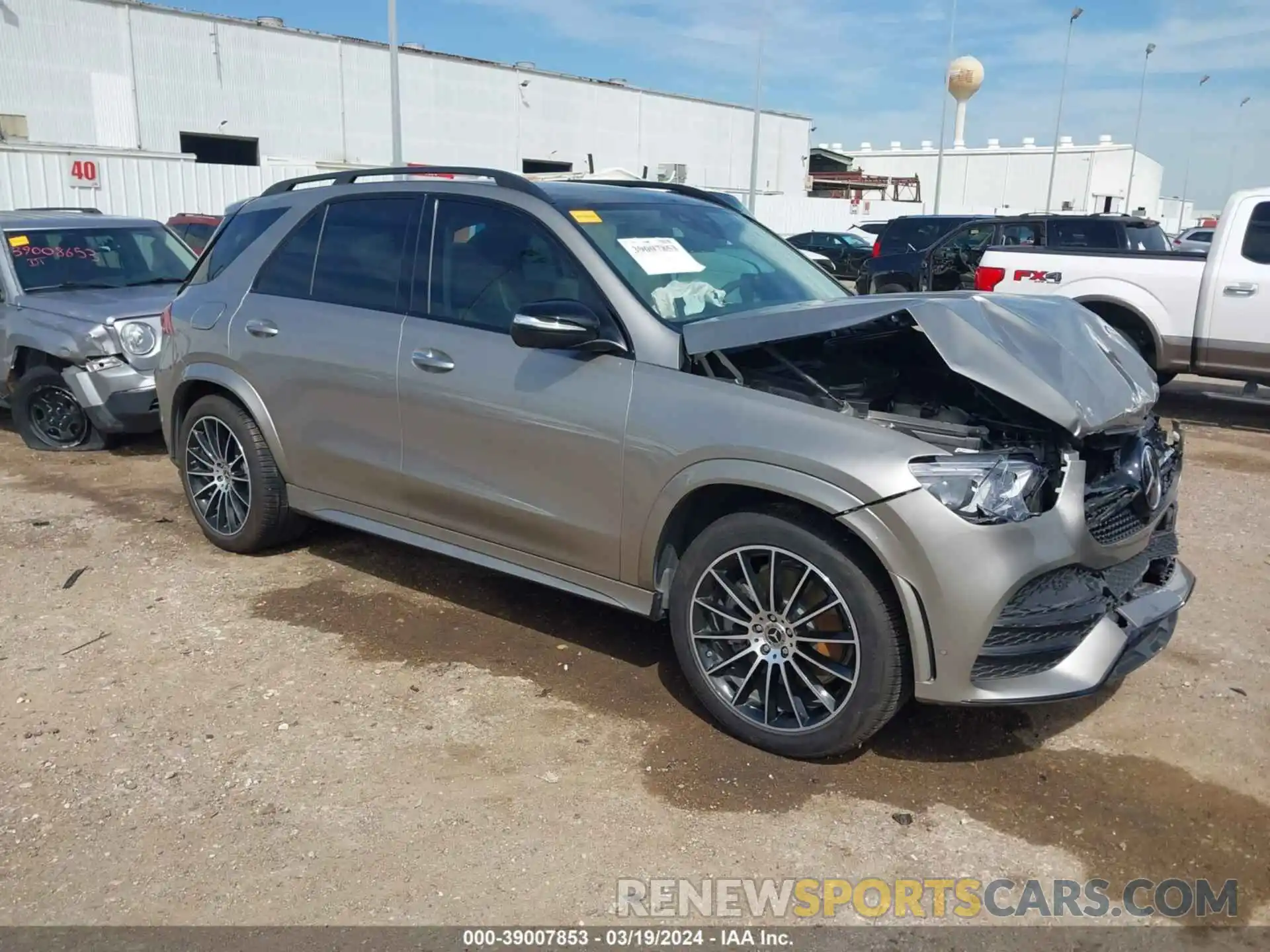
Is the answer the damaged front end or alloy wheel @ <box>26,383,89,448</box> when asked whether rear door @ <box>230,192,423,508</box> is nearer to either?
the damaged front end

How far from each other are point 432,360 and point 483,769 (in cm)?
174

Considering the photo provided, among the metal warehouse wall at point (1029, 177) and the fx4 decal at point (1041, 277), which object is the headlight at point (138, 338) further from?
the metal warehouse wall at point (1029, 177)

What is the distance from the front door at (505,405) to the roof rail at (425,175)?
0.37ft

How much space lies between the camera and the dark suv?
13.3 metres

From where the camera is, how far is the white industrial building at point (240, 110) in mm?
23891

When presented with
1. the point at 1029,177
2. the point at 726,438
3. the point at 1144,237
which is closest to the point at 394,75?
the point at 1144,237

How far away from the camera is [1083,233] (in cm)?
1377

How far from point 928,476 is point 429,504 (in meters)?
2.24

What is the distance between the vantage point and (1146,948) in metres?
2.71

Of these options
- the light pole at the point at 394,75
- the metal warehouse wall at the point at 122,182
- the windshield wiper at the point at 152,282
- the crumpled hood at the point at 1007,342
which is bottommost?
the windshield wiper at the point at 152,282

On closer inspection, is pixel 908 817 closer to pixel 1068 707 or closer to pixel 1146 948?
pixel 1146 948

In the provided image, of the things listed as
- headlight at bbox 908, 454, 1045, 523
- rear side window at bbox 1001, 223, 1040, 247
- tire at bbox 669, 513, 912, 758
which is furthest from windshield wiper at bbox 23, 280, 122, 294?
rear side window at bbox 1001, 223, 1040, 247

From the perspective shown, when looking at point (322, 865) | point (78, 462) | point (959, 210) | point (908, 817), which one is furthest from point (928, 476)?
point (959, 210)

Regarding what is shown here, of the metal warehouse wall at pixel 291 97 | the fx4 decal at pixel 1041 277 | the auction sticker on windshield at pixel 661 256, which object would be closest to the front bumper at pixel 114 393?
the auction sticker on windshield at pixel 661 256
